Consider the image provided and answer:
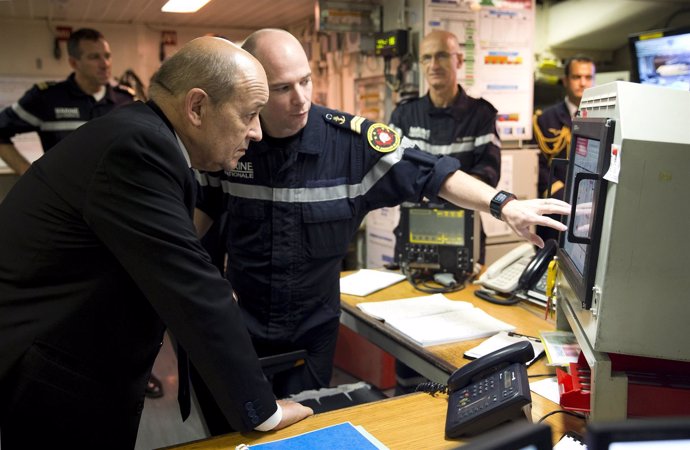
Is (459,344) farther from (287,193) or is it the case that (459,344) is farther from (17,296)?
(17,296)

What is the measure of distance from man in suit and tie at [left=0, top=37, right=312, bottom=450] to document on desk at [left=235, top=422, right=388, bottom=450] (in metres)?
0.05

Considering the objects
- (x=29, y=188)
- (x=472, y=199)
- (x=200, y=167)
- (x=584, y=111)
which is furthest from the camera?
(x=472, y=199)

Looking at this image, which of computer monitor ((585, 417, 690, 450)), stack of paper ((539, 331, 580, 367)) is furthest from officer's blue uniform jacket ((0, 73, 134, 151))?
computer monitor ((585, 417, 690, 450))

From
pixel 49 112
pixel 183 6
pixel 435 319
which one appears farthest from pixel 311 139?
pixel 183 6

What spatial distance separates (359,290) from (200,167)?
117 cm

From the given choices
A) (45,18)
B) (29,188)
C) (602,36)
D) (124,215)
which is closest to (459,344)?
(124,215)

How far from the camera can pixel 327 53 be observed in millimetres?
5852

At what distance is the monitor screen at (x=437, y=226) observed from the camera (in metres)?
2.50

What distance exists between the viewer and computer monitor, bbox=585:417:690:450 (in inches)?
18.8

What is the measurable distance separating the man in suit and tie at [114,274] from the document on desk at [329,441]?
5 cm

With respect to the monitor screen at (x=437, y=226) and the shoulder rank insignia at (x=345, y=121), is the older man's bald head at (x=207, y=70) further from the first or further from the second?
the monitor screen at (x=437, y=226)

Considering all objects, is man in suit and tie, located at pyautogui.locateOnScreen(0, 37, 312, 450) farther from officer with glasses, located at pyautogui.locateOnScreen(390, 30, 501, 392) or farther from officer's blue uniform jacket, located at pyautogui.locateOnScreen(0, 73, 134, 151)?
officer's blue uniform jacket, located at pyautogui.locateOnScreen(0, 73, 134, 151)

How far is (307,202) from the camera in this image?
189 cm

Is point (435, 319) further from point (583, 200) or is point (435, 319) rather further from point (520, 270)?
point (583, 200)
